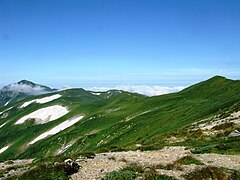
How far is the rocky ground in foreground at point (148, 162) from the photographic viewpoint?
1048 inches

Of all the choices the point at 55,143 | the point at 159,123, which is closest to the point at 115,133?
the point at 159,123

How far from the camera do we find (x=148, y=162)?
31.6 meters

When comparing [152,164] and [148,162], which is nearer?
[152,164]

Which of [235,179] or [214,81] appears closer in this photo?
[235,179]

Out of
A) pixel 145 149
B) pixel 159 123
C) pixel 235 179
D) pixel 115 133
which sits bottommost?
pixel 115 133

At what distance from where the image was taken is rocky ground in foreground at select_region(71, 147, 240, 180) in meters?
26.6

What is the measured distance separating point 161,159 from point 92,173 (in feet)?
30.5

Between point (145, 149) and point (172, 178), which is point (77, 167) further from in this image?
point (145, 149)

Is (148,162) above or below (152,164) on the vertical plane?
below

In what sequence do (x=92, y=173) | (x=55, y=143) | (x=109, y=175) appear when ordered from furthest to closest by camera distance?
(x=55, y=143) → (x=92, y=173) → (x=109, y=175)

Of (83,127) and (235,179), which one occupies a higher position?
(235,179)

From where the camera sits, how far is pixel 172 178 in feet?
79.0

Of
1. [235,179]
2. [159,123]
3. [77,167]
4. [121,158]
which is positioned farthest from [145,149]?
[159,123]

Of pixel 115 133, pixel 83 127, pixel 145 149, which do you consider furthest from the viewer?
pixel 83 127
